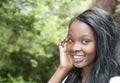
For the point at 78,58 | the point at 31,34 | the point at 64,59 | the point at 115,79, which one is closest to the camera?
the point at 115,79

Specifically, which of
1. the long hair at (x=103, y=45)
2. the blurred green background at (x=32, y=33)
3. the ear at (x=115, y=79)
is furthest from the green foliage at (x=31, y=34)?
the ear at (x=115, y=79)

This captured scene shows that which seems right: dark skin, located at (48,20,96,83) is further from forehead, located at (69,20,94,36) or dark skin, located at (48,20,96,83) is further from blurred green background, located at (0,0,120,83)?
A: blurred green background, located at (0,0,120,83)

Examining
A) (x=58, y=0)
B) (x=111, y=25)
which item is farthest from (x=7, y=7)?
(x=111, y=25)

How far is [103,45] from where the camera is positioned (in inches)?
95.7

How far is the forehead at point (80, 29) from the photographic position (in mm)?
2406

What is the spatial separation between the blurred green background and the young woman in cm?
139

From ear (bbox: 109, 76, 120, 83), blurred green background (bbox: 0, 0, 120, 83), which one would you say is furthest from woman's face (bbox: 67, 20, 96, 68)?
blurred green background (bbox: 0, 0, 120, 83)

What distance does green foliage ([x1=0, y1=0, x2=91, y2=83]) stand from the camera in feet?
18.6

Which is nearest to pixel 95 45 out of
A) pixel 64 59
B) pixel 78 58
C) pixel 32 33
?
pixel 78 58

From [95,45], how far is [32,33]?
366 centimetres

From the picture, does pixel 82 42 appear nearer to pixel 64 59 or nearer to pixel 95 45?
pixel 95 45

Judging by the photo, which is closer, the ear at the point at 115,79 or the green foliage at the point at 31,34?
the ear at the point at 115,79

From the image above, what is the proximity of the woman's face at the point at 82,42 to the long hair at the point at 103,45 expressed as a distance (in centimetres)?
3

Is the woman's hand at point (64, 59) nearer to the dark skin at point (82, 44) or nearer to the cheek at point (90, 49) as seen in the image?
the dark skin at point (82, 44)
